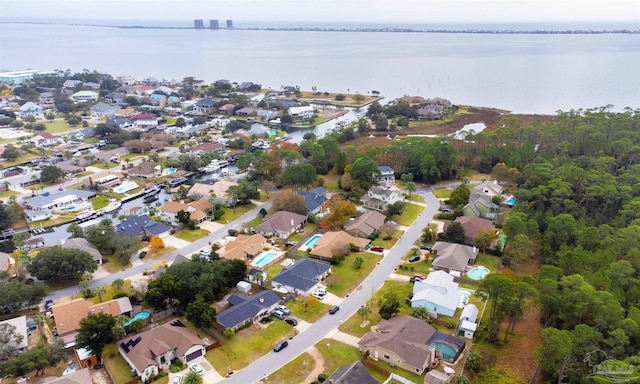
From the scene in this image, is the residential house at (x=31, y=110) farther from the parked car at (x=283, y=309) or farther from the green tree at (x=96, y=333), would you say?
the parked car at (x=283, y=309)

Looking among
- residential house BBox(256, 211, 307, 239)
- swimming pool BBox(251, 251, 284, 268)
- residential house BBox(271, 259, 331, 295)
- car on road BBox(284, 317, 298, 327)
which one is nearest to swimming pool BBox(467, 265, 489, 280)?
residential house BBox(271, 259, 331, 295)

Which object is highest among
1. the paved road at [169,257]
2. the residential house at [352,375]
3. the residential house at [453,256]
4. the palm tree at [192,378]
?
the residential house at [352,375]

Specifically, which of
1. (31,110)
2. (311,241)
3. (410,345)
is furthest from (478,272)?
(31,110)

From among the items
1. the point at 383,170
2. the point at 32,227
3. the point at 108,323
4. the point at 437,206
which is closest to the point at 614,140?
the point at 437,206

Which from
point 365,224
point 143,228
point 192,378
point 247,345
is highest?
point 192,378

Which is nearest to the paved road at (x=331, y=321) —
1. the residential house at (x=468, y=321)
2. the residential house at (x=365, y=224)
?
the residential house at (x=365, y=224)

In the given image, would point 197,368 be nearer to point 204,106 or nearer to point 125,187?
point 125,187

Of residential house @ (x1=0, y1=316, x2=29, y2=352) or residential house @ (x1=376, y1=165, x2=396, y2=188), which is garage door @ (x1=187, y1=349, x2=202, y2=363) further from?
residential house @ (x1=376, y1=165, x2=396, y2=188)
